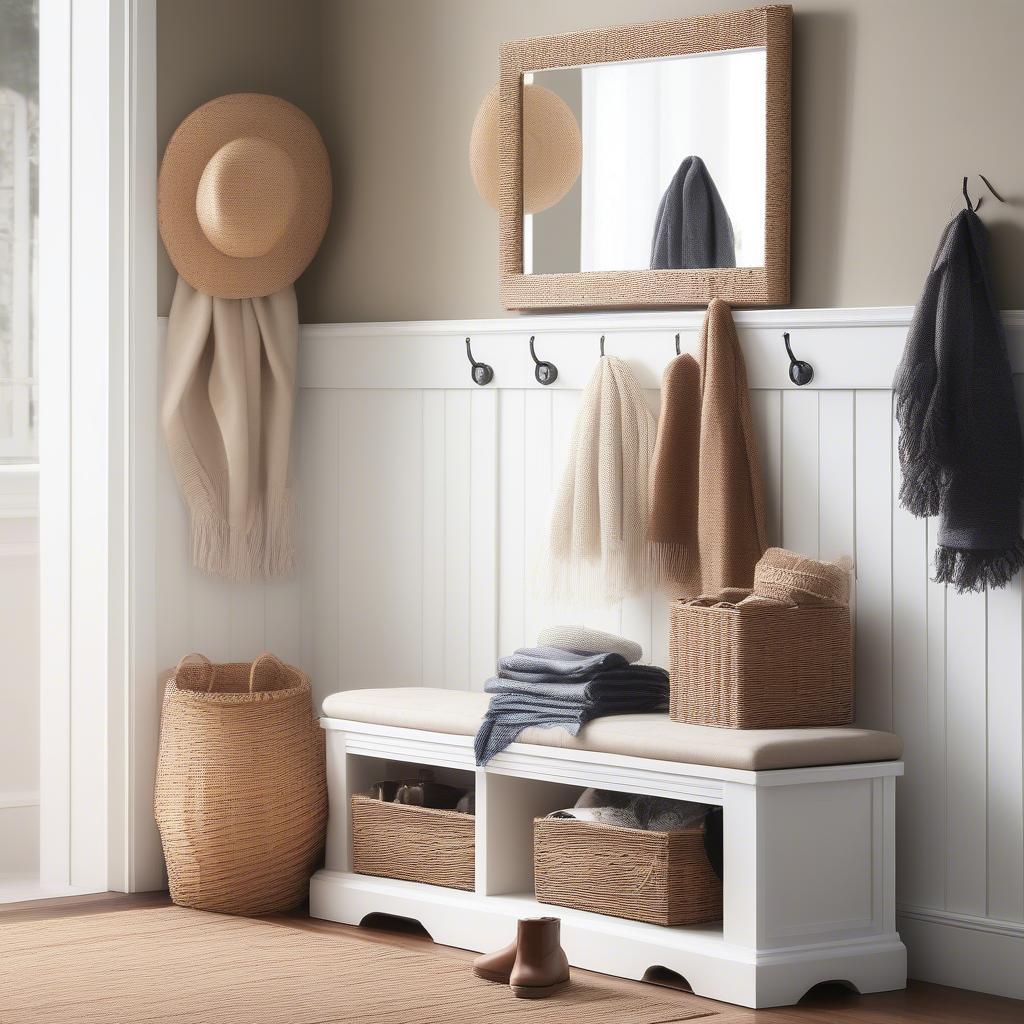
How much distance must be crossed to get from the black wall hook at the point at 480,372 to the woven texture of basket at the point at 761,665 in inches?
29.6

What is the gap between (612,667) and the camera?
291 cm

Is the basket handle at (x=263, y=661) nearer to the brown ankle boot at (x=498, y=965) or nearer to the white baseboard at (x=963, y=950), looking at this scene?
the brown ankle boot at (x=498, y=965)

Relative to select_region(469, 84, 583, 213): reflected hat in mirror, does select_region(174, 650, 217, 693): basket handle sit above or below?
below

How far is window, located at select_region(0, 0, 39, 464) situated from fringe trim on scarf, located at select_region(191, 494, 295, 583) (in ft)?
2.14

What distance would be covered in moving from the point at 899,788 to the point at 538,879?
652mm

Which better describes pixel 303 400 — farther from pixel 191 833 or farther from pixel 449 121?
pixel 191 833

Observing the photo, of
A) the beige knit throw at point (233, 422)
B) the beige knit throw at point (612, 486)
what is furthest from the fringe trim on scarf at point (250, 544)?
the beige knit throw at point (612, 486)

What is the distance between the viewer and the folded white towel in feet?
9.77

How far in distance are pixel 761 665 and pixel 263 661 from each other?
1.15 m

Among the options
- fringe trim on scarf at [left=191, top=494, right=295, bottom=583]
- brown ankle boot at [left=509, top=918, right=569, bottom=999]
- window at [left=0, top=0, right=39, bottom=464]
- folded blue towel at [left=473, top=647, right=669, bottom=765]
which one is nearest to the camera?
brown ankle boot at [left=509, top=918, right=569, bottom=999]

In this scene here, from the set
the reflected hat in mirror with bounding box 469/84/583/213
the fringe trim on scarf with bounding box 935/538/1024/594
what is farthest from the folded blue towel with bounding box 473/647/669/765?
the reflected hat in mirror with bounding box 469/84/583/213

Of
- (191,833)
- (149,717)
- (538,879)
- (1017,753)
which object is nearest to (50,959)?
(191,833)

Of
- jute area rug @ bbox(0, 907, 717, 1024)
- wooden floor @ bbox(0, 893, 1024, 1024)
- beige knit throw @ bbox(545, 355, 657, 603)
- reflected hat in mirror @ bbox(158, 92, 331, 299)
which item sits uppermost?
reflected hat in mirror @ bbox(158, 92, 331, 299)

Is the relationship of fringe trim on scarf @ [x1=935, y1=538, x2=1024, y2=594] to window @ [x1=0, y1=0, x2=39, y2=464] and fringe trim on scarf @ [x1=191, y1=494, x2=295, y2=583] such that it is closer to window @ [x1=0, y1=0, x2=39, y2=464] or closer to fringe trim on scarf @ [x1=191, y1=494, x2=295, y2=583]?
fringe trim on scarf @ [x1=191, y1=494, x2=295, y2=583]
